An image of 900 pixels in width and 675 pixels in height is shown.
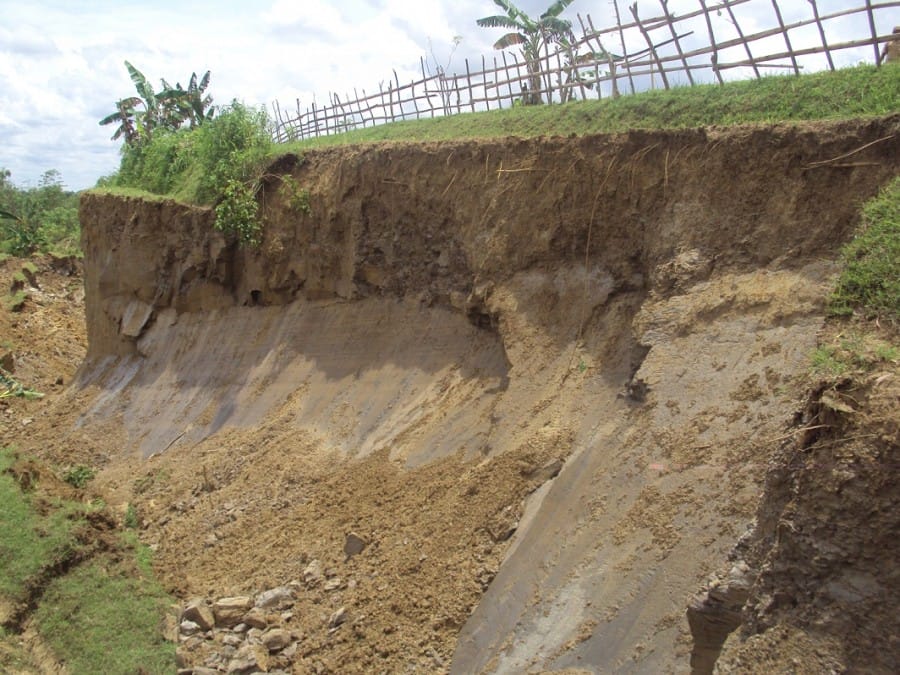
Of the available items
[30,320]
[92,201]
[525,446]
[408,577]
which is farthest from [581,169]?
[30,320]

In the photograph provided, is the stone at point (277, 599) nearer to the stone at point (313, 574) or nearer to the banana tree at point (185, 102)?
the stone at point (313, 574)

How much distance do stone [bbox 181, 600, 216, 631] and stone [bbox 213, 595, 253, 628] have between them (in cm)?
7

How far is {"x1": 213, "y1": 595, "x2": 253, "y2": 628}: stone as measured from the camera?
9.74 meters

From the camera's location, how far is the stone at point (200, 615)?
979 cm

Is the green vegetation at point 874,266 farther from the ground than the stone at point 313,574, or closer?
farther from the ground

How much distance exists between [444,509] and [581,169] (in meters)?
4.61

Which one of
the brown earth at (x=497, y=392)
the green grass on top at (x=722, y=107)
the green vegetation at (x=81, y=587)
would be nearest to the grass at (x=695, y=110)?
the green grass on top at (x=722, y=107)

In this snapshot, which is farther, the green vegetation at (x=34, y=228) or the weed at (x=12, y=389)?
the green vegetation at (x=34, y=228)

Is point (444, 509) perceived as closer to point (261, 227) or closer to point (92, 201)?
point (261, 227)

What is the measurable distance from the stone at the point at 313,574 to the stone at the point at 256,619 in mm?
602

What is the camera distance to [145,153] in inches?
787

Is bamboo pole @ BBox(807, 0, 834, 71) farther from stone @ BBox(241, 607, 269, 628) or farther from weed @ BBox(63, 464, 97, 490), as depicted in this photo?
weed @ BBox(63, 464, 97, 490)

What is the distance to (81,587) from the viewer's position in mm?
10844

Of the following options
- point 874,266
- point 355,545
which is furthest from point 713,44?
point 355,545
